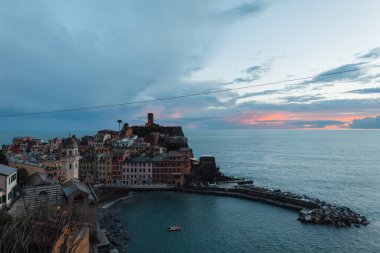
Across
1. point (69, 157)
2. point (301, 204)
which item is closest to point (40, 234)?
point (69, 157)

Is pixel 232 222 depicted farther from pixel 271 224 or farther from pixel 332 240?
pixel 332 240

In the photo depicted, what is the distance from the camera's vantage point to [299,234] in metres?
31.9

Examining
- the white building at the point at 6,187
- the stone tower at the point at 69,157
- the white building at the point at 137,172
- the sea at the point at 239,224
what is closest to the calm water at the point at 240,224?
the sea at the point at 239,224

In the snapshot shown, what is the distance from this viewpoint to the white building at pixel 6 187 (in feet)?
74.0

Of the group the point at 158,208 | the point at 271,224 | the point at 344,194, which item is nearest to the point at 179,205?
the point at 158,208

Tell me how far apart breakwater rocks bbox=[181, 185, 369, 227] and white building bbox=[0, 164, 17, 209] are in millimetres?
29258

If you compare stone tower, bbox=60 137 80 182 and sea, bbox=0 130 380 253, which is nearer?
sea, bbox=0 130 380 253

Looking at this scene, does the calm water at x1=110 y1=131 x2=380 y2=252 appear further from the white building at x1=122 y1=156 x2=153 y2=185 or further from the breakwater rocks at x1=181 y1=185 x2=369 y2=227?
the white building at x1=122 y1=156 x2=153 y2=185

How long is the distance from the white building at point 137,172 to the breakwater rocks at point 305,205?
8231mm

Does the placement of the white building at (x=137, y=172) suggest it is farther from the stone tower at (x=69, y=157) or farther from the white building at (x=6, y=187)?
the white building at (x=6, y=187)

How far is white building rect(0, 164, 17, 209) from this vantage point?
22.5m

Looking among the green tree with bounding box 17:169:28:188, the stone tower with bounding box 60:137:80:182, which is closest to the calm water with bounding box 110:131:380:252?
the stone tower with bounding box 60:137:80:182

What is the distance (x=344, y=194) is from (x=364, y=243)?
23.0 metres

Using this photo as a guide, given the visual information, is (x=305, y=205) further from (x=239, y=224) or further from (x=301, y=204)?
(x=239, y=224)
